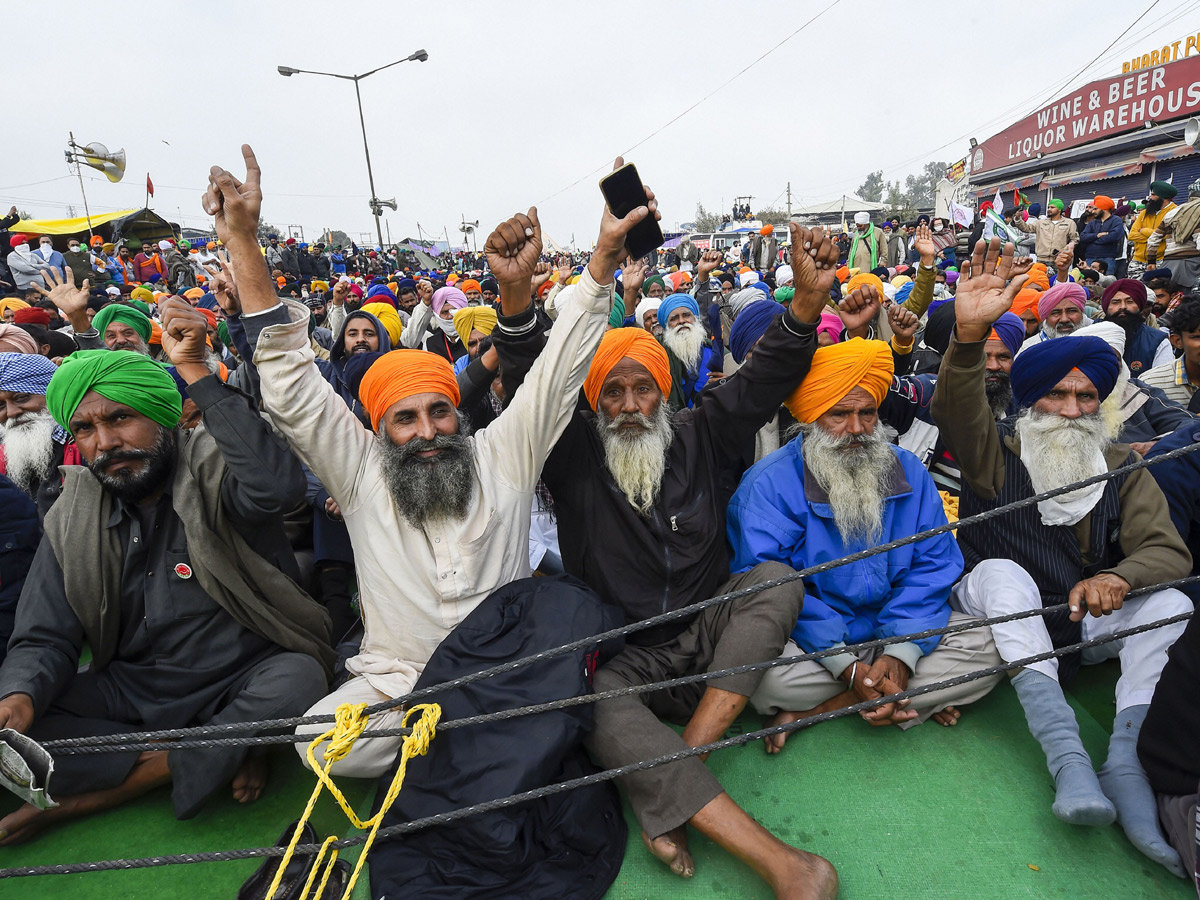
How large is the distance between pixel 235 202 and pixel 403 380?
809 mm

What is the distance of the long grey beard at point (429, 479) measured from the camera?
245cm

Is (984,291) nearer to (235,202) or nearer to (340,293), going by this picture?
(235,202)

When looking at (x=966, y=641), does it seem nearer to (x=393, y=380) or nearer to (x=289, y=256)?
(x=393, y=380)

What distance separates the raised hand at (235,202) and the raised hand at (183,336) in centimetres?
38

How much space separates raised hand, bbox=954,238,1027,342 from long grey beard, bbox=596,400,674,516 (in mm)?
1198

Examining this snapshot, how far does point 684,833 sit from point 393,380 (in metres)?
1.90

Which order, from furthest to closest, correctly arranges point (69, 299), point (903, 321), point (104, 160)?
point (104, 160) → point (69, 299) → point (903, 321)

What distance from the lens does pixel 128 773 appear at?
2.48 meters

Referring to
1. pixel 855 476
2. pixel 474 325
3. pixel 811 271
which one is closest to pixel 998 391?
pixel 855 476

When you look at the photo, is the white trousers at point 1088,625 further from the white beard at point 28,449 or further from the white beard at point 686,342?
the white beard at point 28,449

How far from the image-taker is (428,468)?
2484mm

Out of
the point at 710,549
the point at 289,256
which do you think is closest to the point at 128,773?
the point at 710,549

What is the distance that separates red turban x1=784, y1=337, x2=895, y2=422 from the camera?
281 cm

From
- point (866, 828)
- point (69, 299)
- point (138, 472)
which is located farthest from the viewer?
point (69, 299)
